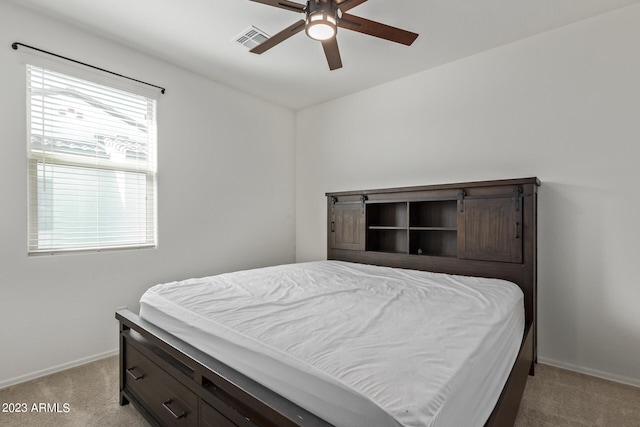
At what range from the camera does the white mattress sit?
2.93 ft

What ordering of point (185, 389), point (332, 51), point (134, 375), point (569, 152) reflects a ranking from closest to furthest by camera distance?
1. point (185, 389)
2. point (134, 375)
3. point (332, 51)
4. point (569, 152)

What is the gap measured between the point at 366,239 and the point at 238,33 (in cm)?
226

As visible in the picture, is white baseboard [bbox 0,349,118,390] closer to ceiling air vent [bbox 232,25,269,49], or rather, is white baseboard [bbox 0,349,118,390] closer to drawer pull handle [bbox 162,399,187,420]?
drawer pull handle [bbox 162,399,187,420]

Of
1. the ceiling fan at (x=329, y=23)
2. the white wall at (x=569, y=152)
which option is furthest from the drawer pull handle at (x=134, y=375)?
the white wall at (x=569, y=152)

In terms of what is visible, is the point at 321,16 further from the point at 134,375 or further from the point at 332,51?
the point at 134,375

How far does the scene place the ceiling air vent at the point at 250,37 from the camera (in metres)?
2.51

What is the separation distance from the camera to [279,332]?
50.0 inches

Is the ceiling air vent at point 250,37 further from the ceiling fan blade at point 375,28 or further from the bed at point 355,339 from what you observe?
the bed at point 355,339

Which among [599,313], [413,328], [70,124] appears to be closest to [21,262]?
[70,124]

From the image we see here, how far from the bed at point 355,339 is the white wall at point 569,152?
0.38 meters

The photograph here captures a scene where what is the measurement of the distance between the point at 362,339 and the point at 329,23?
1661 millimetres

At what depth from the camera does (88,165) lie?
100 inches

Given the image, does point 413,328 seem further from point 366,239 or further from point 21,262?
point 21,262

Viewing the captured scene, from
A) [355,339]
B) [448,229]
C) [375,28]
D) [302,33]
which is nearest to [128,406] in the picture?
[355,339]
